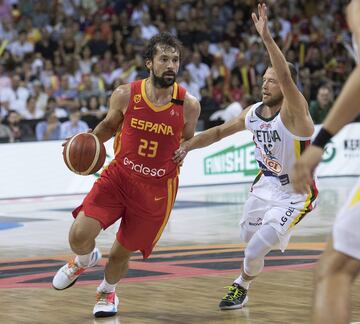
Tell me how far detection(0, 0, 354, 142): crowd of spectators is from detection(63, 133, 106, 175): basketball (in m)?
10.1

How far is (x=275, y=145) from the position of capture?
746 cm

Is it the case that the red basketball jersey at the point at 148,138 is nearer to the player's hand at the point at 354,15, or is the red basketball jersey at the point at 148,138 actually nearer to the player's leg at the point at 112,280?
the player's leg at the point at 112,280

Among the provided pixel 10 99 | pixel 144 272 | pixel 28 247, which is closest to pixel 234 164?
pixel 10 99

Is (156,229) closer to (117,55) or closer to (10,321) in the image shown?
(10,321)

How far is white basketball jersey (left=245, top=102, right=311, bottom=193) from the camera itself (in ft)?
24.4

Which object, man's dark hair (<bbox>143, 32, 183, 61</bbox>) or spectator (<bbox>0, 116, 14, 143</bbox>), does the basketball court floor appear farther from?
spectator (<bbox>0, 116, 14, 143</bbox>)

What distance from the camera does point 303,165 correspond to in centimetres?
400

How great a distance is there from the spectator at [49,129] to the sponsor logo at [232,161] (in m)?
2.74

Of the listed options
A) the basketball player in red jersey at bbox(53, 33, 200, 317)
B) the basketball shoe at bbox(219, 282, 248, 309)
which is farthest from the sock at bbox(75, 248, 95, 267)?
the basketball shoe at bbox(219, 282, 248, 309)

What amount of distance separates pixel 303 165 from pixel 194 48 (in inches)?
726

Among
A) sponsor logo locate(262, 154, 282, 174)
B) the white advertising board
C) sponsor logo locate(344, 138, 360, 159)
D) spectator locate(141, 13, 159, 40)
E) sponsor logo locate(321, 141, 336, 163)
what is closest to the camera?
sponsor logo locate(262, 154, 282, 174)

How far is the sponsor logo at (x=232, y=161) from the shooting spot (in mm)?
18109

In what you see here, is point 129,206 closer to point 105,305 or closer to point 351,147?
point 105,305

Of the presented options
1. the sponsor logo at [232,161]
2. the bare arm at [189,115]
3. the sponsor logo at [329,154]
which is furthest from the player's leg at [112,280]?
the sponsor logo at [329,154]
